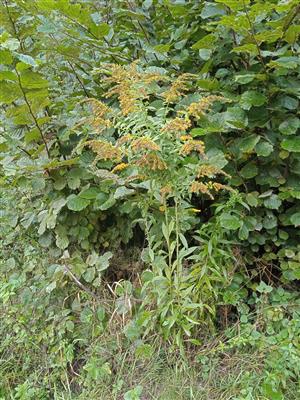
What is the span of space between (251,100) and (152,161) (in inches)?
21.9

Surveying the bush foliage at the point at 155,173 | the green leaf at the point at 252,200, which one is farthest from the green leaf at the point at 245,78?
the green leaf at the point at 252,200

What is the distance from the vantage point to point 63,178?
81.4 inches

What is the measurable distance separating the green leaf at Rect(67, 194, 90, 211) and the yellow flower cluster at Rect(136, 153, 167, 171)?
60cm

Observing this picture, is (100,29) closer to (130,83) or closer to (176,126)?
(130,83)

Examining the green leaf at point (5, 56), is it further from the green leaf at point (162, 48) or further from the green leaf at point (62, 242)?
the green leaf at point (62, 242)

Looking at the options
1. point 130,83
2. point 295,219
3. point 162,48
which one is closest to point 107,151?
point 130,83

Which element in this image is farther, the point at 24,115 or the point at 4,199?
the point at 4,199

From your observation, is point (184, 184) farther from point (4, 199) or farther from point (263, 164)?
point (4, 199)

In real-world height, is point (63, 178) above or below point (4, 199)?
above

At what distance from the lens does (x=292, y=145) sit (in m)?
1.70

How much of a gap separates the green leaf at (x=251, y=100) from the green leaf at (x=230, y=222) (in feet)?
1.50

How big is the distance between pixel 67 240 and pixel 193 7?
1284 millimetres

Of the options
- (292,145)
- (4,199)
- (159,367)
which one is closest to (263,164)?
(292,145)

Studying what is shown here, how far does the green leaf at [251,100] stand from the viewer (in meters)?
1.70
